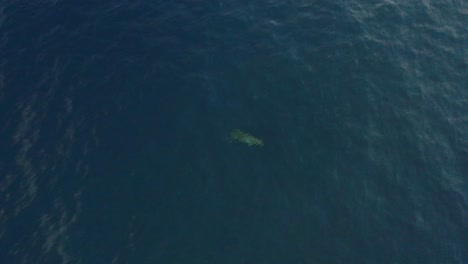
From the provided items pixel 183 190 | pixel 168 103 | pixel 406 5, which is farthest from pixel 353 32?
pixel 183 190

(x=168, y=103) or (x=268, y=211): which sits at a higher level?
(x=168, y=103)

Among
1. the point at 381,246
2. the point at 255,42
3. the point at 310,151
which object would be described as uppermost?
the point at 255,42

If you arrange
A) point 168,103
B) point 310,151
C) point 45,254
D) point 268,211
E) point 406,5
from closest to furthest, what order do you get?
point 45,254 → point 268,211 → point 310,151 → point 168,103 → point 406,5

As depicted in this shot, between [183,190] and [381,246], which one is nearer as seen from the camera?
[381,246]

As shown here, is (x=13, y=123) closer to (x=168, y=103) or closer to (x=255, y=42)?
(x=168, y=103)

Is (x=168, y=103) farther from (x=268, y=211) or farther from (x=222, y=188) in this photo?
(x=268, y=211)

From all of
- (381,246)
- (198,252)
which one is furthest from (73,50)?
(381,246)

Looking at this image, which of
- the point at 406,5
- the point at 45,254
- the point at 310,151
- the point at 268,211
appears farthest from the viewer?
the point at 406,5
